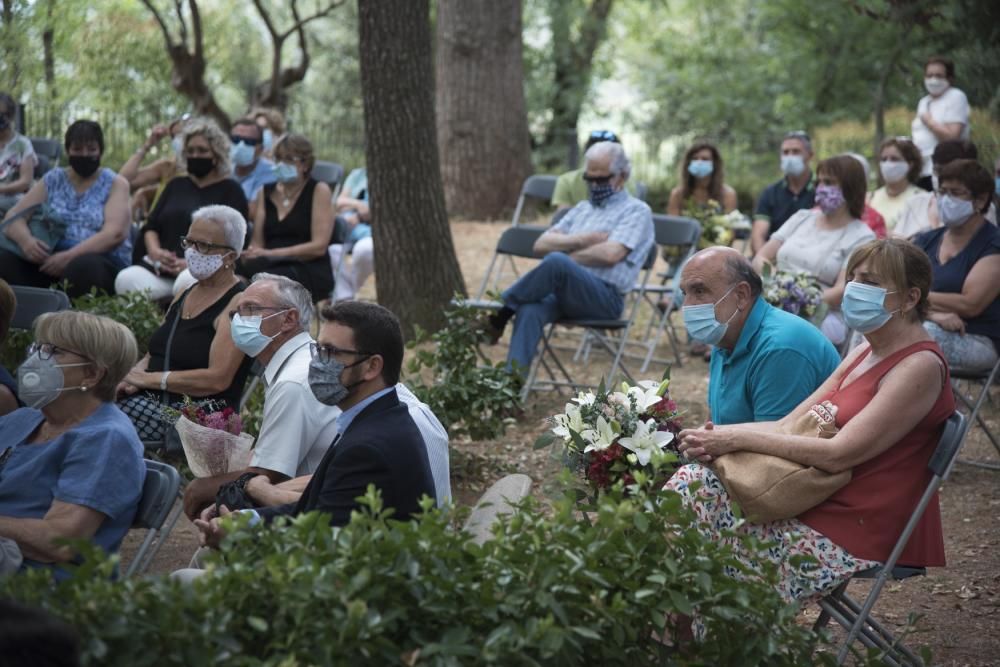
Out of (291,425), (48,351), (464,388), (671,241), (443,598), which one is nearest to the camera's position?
(443,598)

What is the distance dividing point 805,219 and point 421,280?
2.66 meters

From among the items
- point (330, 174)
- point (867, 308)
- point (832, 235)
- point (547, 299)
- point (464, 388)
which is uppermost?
point (867, 308)

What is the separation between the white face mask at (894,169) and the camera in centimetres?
924

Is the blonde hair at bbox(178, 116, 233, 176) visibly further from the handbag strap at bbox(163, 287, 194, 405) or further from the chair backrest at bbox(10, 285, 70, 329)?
the handbag strap at bbox(163, 287, 194, 405)

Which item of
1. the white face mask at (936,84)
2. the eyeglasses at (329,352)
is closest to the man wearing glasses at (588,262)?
the eyeglasses at (329,352)

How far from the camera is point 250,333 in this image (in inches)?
197

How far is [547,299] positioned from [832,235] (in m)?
1.79

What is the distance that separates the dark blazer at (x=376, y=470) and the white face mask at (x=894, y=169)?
251 inches

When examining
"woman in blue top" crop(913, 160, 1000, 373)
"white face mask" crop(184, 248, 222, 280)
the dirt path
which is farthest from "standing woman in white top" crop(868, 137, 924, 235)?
"white face mask" crop(184, 248, 222, 280)

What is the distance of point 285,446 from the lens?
14.5 ft

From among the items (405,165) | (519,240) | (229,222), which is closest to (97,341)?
(229,222)

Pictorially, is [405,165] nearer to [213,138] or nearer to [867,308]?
[213,138]

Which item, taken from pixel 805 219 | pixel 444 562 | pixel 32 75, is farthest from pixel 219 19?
pixel 444 562

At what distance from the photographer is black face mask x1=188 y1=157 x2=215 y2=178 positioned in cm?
845
